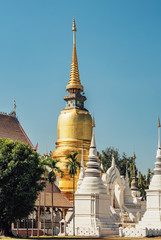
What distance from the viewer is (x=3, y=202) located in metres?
36.6

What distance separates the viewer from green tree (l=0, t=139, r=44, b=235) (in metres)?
36.5

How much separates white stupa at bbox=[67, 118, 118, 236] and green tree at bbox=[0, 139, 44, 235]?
7.76 m

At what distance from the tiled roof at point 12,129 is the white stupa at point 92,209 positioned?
399 inches

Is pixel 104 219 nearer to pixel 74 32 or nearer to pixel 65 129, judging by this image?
pixel 65 129

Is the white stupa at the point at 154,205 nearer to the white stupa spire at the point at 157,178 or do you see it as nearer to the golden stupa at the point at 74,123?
the white stupa spire at the point at 157,178

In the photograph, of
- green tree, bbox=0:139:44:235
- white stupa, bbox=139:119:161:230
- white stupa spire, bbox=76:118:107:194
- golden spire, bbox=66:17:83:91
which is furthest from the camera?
golden spire, bbox=66:17:83:91

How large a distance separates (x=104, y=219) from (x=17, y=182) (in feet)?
39.8

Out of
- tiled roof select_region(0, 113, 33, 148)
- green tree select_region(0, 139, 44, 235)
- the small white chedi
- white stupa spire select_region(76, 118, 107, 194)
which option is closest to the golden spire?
tiled roof select_region(0, 113, 33, 148)

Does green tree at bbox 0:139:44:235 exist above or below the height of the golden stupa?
below

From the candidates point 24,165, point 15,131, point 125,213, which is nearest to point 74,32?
point 15,131

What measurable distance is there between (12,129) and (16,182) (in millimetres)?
18780

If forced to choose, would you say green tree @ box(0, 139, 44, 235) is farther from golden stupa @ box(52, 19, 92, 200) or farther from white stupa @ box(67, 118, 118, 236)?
golden stupa @ box(52, 19, 92, 200)

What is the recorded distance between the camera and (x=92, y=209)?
148 ft

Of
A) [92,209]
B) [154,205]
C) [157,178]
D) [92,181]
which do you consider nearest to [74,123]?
[157,178]
